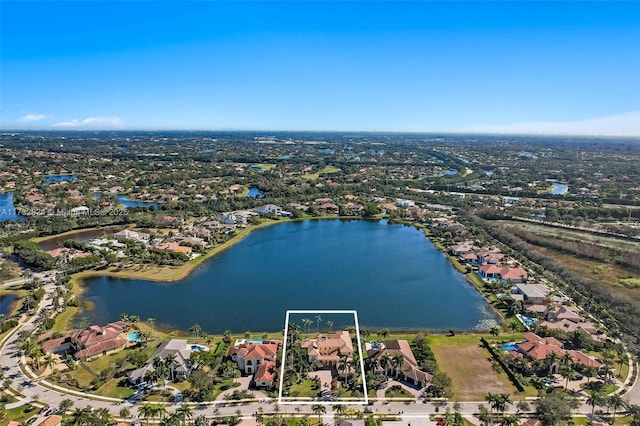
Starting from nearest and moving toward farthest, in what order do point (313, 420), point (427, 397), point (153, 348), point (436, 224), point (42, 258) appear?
point (313, 420)
point (427, 397)
point (153, 348)
point (42, 258)
point (436, 224)

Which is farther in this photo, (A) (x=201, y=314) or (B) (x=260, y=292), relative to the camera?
(B) (x=260, y=292)

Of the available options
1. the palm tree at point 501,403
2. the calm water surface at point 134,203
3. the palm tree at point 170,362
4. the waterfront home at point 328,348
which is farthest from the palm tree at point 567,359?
the calm water surface at point 134,203

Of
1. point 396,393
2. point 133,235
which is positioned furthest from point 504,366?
point 133,235

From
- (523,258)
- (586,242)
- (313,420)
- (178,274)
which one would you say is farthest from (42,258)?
(586,242)

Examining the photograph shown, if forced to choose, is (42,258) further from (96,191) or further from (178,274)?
(96,191)

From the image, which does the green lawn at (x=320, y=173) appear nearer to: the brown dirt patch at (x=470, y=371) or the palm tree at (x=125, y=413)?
the brown dirt patch at (x=470, y=371)

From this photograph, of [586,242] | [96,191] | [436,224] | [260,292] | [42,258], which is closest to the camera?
[260,292]

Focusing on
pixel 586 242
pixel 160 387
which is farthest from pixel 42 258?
pixel 586 242
